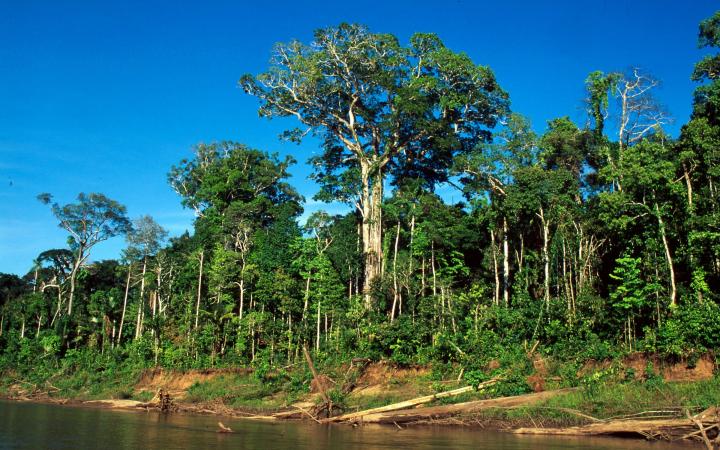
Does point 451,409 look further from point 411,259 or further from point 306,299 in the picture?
point 306,299

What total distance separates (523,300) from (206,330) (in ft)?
54.6

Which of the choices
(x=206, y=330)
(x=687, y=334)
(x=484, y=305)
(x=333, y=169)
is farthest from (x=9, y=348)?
(x=687, y=334)

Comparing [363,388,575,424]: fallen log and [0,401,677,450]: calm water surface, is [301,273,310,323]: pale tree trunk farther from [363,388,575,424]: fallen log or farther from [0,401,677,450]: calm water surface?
[363,388,575,424]: fallen log

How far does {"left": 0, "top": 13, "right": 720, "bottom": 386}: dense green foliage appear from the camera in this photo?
23.0 metres

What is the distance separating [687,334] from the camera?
19.9 metres

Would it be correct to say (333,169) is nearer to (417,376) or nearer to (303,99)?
(303,99)

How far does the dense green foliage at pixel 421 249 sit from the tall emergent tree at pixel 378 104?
125mm

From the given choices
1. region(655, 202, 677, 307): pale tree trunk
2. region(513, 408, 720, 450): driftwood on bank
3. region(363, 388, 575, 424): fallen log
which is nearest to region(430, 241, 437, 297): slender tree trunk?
region(363, 388, 575, 424): fallen log

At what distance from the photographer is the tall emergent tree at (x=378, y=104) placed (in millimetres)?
35125

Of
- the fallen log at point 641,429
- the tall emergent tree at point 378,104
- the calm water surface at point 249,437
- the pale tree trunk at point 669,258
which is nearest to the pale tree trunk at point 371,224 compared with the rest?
the tall emergent tree at point 378,104

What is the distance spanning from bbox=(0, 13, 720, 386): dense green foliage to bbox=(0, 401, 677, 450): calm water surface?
526 cm

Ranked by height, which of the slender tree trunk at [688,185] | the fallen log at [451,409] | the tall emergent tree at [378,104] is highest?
the tall emergent tree at [378,104]

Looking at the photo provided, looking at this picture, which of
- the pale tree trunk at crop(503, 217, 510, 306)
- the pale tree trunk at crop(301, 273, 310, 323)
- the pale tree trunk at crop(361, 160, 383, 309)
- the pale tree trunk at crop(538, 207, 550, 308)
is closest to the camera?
the pale tree trunk at crop(538, 207, 550, 308)

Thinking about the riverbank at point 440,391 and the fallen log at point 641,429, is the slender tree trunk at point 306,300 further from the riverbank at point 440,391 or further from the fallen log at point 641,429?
the fallen log at point 641,429
